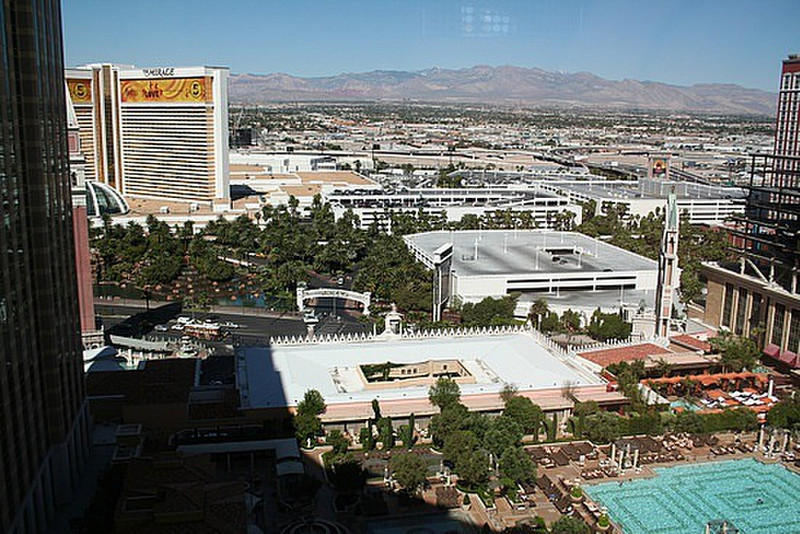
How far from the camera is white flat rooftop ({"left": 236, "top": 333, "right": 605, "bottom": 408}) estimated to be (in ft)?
63.2

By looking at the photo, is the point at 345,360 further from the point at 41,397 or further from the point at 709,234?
the point at 709,234

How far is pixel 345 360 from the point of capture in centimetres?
2156

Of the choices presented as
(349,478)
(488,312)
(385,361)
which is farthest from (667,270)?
(349,478)

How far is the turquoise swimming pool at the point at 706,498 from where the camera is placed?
588 inches

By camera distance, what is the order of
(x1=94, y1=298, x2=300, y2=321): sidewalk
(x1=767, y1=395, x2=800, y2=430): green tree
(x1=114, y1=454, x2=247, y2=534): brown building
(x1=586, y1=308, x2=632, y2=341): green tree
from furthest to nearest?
(x1=94, y1=298, x2=300, y2=321): sidewalk, (x1=586, y1=308, x2=632, y2=341): green tree, (x1=767, y1=395, x2=800, y2=430): green tree, (x1=114, y1=454, x2=247, y2=534): brown building

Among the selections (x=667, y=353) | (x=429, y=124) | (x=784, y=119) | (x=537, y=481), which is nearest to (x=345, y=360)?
(x=537, y=481)

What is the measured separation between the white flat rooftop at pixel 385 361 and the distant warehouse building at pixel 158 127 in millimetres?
26334

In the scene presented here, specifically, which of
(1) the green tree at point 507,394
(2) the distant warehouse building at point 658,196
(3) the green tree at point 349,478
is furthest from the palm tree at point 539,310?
(2) the distant warehouse building at point 658,196

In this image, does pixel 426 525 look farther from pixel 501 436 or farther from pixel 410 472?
pixel 501 436

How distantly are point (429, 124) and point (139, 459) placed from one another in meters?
127

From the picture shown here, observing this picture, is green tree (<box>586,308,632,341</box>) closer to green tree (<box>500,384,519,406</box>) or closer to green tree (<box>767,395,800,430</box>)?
green tree (<box>767,395,800,430</box>)

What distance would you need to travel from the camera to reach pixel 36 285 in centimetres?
1370

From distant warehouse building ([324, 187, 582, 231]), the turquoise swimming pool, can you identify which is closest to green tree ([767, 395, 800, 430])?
the turquoise swimming pool

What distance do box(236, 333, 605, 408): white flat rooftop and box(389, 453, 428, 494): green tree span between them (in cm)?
Answer: 362
